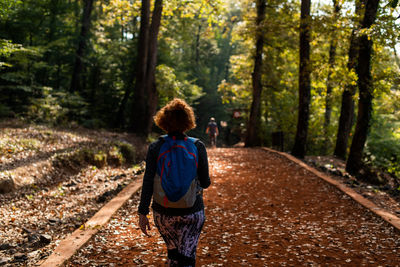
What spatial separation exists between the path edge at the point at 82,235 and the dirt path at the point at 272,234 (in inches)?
4.1

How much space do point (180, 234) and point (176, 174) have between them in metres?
0.53

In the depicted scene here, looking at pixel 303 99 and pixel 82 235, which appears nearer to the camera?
pixel 82 235

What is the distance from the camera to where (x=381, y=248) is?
16.3 ft

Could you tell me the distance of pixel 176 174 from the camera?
2668mm

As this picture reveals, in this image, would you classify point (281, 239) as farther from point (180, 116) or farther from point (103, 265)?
point (180, 116)

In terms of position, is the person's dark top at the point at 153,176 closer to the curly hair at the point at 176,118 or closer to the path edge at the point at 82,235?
the curly hair at the point at 176,118

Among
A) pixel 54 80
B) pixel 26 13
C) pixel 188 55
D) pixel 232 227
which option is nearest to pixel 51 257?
pixel 232 227

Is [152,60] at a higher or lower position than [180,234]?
higher

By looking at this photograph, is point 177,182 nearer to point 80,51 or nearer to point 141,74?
point 141,74

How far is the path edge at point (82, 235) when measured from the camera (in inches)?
157

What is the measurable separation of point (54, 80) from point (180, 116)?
2206 centimetres

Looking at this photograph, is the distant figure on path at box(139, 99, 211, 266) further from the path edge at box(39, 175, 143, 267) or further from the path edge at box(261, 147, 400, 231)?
the path edge at box(261, 147, 400, 231)

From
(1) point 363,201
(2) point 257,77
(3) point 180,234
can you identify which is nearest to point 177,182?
(3) point 180,234

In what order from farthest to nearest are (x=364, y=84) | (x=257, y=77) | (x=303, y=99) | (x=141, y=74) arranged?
(x=257, y=77) → (x=141, y=74) → (x=303, y=99) → (x=364, y=84)
